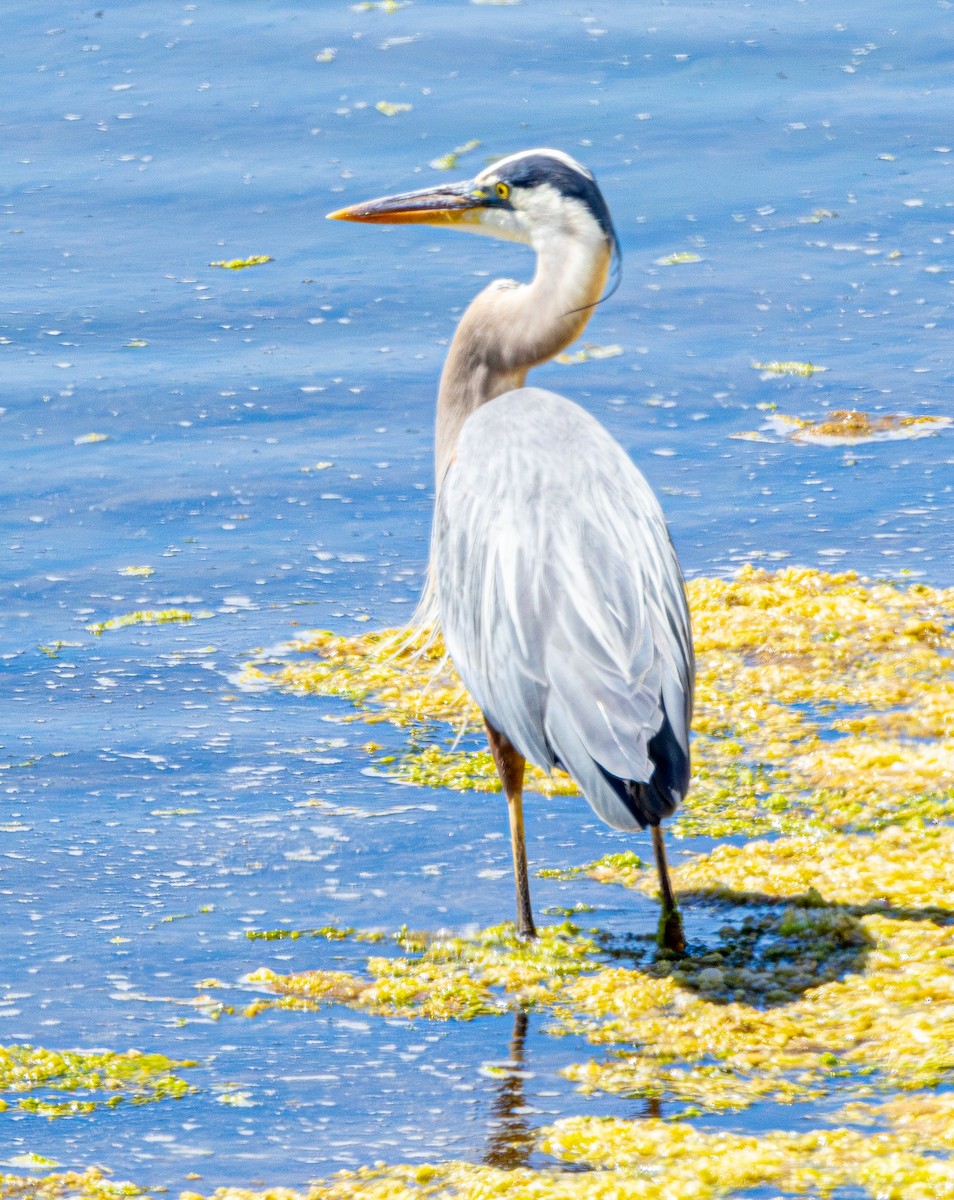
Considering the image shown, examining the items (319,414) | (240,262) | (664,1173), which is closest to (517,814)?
(664,1173)

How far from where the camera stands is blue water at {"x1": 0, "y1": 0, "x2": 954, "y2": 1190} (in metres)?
4.44

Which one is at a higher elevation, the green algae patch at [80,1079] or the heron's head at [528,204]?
the heron's head at [528,204]

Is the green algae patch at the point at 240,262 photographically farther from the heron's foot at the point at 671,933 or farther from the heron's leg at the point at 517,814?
the heron's foot at the point at 671,933

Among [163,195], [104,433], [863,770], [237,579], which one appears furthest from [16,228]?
[863,770]

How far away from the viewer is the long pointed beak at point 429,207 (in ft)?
18.5

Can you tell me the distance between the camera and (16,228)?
9.99 metres

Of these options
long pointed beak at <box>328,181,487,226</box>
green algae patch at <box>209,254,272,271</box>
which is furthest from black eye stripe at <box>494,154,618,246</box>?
green algae patch at <box>209,254,272,271</box>

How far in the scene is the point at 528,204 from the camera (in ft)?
17.9

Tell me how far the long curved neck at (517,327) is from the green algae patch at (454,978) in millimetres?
1549

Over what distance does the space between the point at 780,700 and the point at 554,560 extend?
144 cm

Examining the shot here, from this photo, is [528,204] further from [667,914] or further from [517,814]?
[667,914]

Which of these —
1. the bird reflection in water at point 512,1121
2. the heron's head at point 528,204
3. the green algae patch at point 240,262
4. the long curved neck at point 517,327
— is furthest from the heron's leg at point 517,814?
the green algae patch at point 240,262

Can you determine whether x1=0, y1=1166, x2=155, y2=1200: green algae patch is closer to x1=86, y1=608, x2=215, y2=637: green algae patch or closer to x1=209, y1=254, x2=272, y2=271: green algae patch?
x1=86, y1=608, x2=215, y2=637: green algae patch

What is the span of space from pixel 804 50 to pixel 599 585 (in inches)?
314
